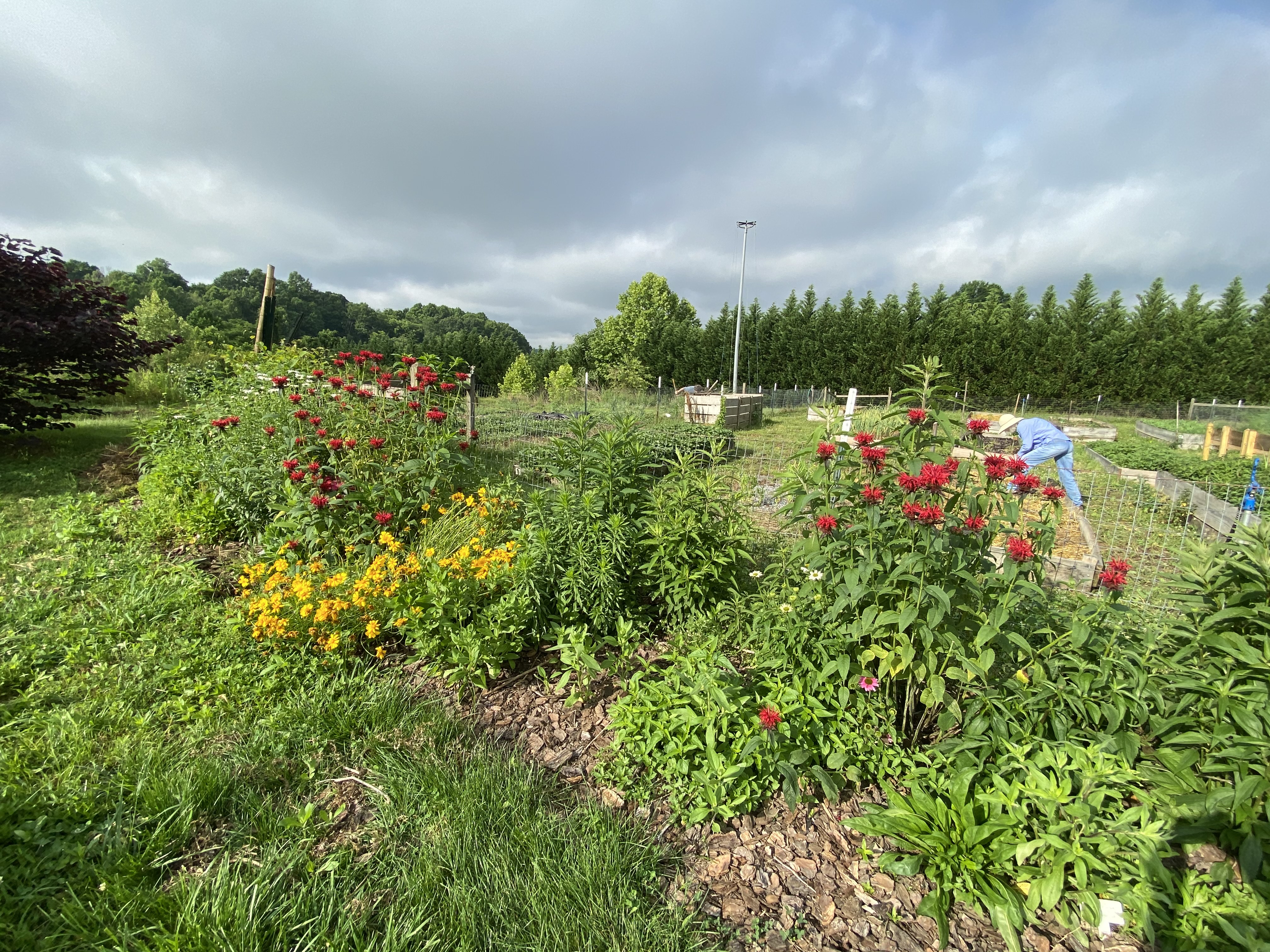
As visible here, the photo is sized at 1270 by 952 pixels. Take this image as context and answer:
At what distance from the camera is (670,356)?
32.2 metres

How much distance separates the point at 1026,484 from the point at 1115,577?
1.34 ft

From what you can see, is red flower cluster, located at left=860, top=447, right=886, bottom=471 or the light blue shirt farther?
the light blue shirt

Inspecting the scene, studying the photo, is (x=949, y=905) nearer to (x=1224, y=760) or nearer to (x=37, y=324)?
(x=1224, y=760)

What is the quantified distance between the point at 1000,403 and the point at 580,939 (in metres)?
29.8

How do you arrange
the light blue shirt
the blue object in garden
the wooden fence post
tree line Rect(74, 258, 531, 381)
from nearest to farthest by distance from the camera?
the blue object in garden, the light blue shirt, the wooden fence post, tree line Rect(74, 258, 531, 381)

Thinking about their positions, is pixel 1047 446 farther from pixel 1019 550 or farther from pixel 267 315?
pixel 267 315

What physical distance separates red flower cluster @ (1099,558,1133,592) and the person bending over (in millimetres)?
4880

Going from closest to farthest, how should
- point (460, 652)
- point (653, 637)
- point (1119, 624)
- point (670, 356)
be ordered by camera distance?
point (1119, 624), point (460, 652), point (653, 637), point (670, 356)

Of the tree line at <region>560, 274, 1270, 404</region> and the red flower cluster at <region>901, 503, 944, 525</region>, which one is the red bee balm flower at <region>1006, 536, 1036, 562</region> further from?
the tree line at <region>560, 274, 1270, 404</region>

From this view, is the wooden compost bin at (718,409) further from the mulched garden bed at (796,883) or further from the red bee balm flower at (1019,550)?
the mulched garden bed at (796,883)

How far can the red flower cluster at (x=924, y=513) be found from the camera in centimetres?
176

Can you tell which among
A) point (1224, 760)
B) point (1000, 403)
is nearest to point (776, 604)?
point (1224, 760)

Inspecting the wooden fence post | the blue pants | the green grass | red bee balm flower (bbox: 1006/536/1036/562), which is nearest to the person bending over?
the blue pants

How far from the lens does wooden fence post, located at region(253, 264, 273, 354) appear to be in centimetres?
933
